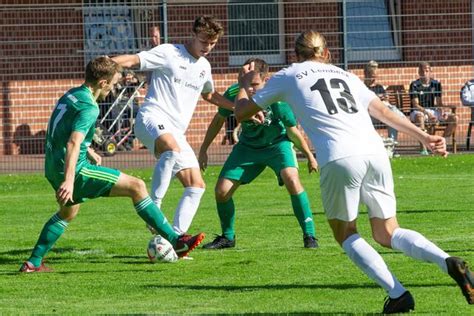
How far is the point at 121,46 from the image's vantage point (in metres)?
23.8

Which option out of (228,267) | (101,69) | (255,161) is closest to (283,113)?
(255,161)

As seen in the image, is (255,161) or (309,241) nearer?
(309,241)

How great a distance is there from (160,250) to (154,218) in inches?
13.7

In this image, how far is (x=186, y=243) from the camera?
10766 millimetres

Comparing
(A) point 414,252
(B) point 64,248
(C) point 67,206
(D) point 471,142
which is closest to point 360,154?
(A) point 414,252

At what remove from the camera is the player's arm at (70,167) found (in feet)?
31.8

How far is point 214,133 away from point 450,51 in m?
13.9

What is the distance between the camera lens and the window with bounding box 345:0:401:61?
25.0 meters

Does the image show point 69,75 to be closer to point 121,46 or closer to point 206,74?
point 121,46

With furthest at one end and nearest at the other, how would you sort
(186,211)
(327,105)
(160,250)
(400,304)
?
(186,211) → (160,250) → (327,105) → (400,304)

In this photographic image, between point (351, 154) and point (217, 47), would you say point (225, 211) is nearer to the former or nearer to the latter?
point (351, 154)

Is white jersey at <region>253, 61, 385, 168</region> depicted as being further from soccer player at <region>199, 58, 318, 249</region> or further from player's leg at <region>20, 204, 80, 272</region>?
soccer player at <region>199, 58, 318, 249</region>

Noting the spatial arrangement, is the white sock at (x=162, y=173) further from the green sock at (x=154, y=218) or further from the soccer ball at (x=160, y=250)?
the green sock at (x=154, y=218)

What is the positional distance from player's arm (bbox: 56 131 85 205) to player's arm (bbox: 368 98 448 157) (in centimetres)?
242
